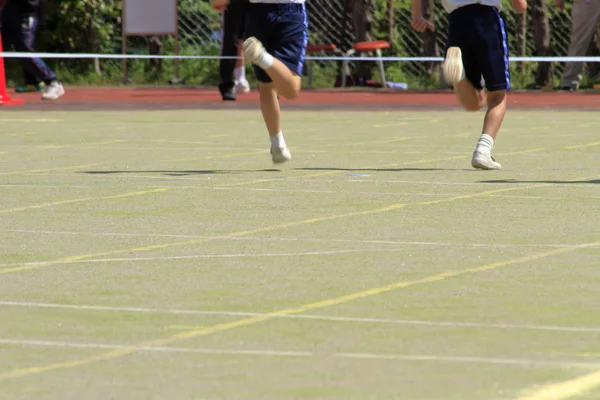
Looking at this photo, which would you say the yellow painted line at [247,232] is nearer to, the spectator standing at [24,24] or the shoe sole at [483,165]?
the shoe sole at [483,165]

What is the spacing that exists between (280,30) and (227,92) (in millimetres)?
11470

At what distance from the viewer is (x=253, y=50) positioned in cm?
1105

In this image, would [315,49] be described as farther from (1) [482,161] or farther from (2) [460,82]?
(1) [482,161]

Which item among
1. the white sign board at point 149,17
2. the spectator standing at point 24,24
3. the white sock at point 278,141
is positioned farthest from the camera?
the white sign board at point 149,17

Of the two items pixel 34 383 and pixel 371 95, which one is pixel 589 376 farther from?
pixel 371 95

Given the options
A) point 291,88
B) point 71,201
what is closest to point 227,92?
point 291,88

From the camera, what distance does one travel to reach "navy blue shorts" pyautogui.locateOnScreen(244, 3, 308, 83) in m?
11.5

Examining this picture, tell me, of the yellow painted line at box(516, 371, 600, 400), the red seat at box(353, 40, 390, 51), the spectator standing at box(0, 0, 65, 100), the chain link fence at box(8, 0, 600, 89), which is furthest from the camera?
→ the chain link fence at box(8, 0, 600, 89)

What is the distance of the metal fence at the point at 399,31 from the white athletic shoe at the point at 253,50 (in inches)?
684

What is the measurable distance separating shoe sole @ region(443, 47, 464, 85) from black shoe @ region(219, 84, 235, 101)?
11.5m

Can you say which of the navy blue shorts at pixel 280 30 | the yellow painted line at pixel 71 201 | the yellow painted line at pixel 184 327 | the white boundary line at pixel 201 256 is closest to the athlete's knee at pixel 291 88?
the navy blue shorts at pixel 280 30

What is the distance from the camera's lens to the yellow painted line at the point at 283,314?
15.4 ft

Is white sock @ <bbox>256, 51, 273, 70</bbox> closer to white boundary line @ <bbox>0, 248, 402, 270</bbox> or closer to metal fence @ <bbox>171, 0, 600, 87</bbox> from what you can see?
white boundary line @ <bbox>0, 248, 402, 270</bbox>

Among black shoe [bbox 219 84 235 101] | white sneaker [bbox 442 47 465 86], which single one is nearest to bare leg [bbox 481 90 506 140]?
white sneaker [bbox 442 47 465 86]
